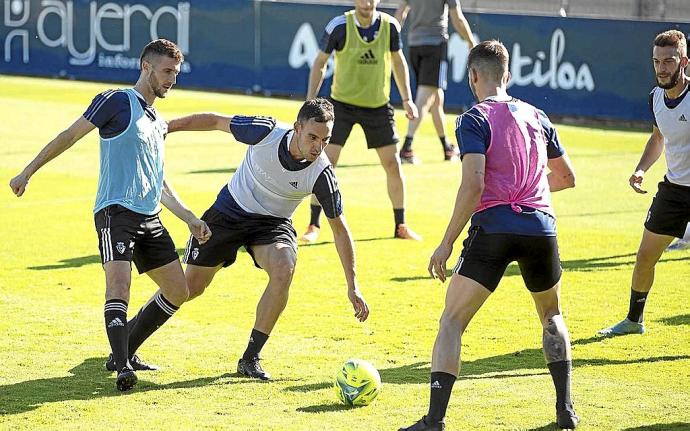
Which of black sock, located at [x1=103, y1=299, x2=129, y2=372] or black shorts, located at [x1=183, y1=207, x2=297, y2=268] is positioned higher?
black shorts, located at [x1=183, y1=207, x2=297, y2=268]

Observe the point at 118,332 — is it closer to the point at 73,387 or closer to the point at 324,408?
the point at 73,387

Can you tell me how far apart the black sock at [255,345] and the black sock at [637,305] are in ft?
9.34

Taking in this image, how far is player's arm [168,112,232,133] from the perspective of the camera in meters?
7.52

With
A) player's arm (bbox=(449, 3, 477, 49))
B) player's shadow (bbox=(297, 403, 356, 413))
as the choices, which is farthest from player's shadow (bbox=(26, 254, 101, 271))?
player's arm (bbox=(449, 3, 477, 49))

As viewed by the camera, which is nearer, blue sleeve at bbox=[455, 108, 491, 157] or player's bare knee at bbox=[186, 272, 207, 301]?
blue sleeve at bbox=[455, 108, 491, 157]

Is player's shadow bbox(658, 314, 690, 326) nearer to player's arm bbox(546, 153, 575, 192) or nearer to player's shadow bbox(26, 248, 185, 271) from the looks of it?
player's arm bbox(546, 153, 575, 192)

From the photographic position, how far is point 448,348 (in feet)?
20.5

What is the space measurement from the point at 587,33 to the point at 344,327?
1500 cm

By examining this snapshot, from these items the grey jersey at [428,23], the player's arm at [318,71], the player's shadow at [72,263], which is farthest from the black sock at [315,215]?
the grey jersey at [428,23]

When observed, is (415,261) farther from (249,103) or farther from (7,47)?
(7,47)

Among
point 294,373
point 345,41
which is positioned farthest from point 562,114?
point 294,373

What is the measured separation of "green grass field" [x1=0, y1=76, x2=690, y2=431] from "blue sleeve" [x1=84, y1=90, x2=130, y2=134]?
5.20ft

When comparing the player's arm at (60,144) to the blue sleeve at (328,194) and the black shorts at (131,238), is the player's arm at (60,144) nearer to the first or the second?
the black shorts at (131,238)

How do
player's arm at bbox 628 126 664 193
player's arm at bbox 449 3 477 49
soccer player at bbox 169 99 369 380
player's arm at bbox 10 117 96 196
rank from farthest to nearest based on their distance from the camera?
player's arm at bbox 449 3 477 49 → player's arm at bbox 628 126 664 193 → soccer player at bbox 169 99 369 380 → player's arm at bbox 10 117 96 196
